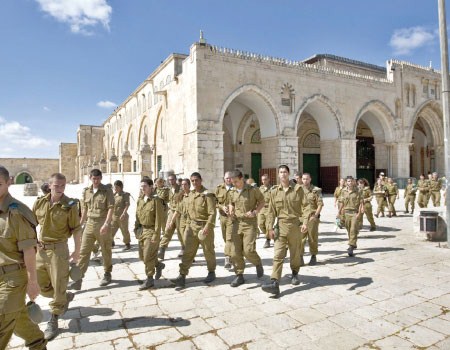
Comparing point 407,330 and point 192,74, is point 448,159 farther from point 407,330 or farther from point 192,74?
point 192,74

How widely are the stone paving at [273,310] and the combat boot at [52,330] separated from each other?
0.24 ft

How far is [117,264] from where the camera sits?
18.6 ft

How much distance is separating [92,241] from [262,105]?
1381 cm

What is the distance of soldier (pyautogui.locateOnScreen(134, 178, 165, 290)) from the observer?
170 inches

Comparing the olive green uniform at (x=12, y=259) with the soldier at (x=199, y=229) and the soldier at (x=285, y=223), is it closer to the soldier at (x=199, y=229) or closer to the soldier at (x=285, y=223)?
the soldier at (x=199, y=229)

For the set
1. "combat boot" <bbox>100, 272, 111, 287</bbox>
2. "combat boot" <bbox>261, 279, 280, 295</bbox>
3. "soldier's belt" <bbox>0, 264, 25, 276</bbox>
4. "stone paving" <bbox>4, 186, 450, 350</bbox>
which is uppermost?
"soldier's belt" <bbox>0, 264, 25, 276</bbox>

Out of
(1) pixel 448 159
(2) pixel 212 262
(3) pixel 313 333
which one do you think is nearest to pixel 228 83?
(1) pixel 448 159

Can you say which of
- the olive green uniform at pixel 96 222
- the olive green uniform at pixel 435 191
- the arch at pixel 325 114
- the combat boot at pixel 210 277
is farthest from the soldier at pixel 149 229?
the arch at pixel 325 114

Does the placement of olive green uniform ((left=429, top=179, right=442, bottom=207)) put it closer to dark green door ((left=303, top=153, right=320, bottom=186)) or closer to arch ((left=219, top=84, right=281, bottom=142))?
arch ((left=219, top=84, right=281, bottom=142))

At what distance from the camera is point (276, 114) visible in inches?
650

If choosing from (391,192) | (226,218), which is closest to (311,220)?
(226,218)

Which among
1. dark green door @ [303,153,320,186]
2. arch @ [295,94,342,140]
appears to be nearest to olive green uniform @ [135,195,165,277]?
arch @ [295,94,342,140]

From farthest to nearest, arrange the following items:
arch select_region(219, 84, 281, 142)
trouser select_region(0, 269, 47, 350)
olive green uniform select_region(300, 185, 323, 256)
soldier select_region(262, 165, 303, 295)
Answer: arch select_region(219, 84, 281, 142) → olive green uniform select_region(300, 185, 323, 256) → soldier select_region(262, 165, 303, 295) → trouser select_region(0, 269, 47, 350)

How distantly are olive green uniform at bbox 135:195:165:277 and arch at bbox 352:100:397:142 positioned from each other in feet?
60.7
